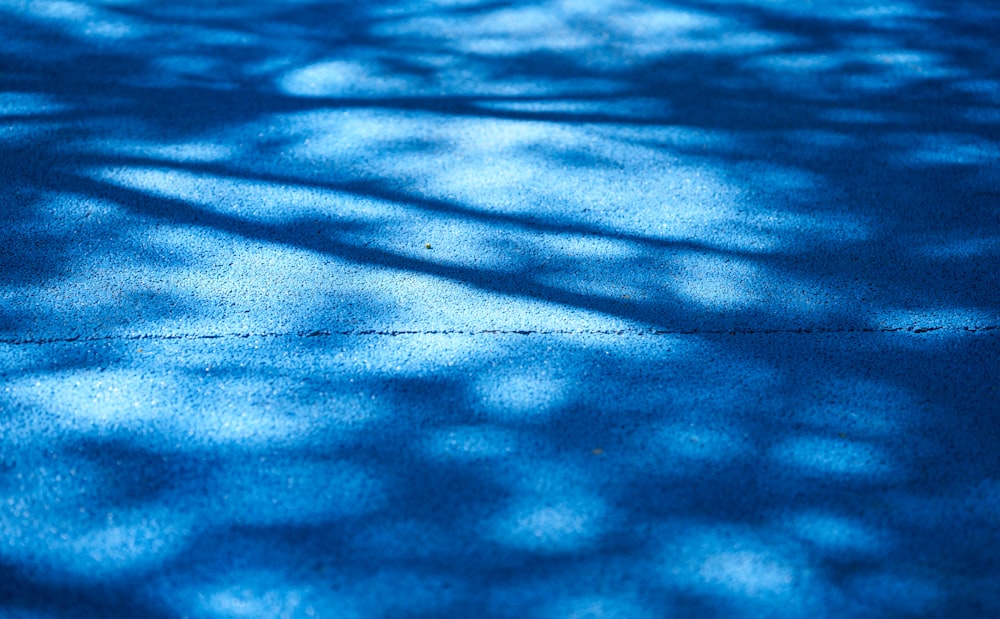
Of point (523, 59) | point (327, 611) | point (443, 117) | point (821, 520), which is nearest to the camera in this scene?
point (327, 611)

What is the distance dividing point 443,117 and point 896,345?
90.2 inches

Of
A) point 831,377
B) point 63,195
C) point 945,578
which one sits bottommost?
point 945,578

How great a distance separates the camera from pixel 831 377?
2.78 metres

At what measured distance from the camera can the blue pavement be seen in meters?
2.25

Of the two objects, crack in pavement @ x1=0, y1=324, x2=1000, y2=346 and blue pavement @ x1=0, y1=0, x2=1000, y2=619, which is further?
crack in pavement @ x1=0, y1=324, x2=1000, y2=346

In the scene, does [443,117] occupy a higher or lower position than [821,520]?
higher

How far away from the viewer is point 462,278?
10.4 feet

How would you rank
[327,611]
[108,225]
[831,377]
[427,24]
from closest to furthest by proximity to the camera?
[327,611] → [831,377] → [108,225] → [427,24]

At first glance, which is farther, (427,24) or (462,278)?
(427,24)

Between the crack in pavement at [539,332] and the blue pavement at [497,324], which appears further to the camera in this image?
the crack in pavement at [539,332]

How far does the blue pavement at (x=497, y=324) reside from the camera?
7.38ft

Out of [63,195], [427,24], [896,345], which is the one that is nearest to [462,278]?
[896,345]

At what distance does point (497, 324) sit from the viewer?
298cm

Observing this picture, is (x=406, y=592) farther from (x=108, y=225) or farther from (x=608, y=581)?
(x=108, y=225)
